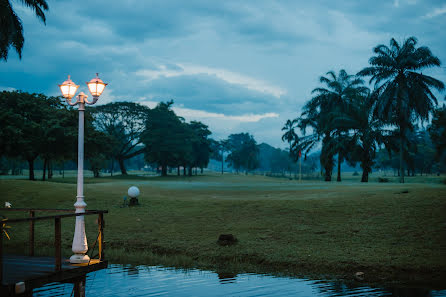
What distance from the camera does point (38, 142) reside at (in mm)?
43875

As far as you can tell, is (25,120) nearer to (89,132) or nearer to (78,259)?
(89,132)

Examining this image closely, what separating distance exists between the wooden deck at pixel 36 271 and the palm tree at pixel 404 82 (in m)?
39.4

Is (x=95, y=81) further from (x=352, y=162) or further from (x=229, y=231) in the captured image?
(x=352, y=162)

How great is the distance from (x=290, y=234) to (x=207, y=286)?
6036 millimetres

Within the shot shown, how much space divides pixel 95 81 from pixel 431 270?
10.3 m

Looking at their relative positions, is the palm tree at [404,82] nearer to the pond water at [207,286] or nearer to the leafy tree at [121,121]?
the pond water at [207,286]

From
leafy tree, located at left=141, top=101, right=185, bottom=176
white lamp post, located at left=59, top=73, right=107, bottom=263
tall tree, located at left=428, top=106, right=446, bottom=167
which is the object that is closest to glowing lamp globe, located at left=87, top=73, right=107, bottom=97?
white lamp post, located at left=59, top=73, right=107, bottom=263

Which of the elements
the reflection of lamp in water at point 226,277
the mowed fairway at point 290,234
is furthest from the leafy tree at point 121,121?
the reflection of lamp in water at point 226,277

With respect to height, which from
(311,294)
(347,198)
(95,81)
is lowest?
(311,294)

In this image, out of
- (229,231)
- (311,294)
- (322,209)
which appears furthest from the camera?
(322,209)

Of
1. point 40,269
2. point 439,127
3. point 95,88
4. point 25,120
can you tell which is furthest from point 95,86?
point 439,127

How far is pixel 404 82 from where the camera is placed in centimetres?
4325

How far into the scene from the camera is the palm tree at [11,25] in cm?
2273

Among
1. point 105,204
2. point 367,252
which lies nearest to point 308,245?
point 367,252
